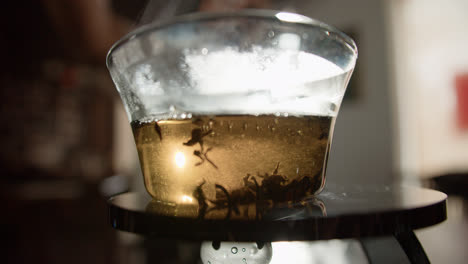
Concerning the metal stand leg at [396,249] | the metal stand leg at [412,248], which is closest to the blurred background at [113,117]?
the metal stand leg at [396,249]

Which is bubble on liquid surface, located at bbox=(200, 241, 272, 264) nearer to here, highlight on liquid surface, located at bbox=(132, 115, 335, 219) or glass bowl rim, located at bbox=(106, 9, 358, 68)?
highlight on liquid surface, located at bbox=(132, 115, 335, 219)

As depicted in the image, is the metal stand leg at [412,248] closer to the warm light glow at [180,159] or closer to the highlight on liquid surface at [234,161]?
the highlight on liquid surface at [234,161]

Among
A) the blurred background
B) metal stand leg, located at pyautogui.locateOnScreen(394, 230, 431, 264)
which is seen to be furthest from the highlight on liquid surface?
the blurred background

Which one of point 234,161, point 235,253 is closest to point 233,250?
point 235,253

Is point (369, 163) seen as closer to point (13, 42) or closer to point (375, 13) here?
point (375, 13)

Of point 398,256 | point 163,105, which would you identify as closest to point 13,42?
point 163,105

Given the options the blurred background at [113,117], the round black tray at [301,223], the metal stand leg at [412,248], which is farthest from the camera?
the blurred background at [113,117]

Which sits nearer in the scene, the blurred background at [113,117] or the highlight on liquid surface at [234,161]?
the highlight on liquid surface at [234,161]
